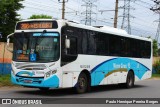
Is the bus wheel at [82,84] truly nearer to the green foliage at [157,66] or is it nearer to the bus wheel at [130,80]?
the bus wheel at [130,80]

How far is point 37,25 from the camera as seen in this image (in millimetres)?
16375

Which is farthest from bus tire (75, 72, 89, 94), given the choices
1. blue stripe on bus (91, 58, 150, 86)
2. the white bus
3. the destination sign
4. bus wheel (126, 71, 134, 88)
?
bus wheel (126, 71, 134, 88)

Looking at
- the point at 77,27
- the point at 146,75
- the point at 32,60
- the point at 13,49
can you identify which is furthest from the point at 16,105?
the point at 146,75

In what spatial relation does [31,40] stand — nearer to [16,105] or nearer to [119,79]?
[16,105]

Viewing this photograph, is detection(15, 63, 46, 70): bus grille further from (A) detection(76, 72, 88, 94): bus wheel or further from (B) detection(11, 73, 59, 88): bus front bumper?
(A) detection(76, 72, 88, 94): bus wheel

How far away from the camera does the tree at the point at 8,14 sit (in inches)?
1713

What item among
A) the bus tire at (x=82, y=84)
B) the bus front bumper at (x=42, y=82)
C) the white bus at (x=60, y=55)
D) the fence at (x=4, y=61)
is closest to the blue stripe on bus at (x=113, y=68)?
the white bus at (x=60, y=55)

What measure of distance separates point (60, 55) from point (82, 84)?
234cm

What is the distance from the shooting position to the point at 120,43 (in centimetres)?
2109

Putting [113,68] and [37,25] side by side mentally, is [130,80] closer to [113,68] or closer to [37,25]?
[113,68]

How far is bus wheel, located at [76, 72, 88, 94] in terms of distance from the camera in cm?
1717

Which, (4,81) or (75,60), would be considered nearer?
(75,60)

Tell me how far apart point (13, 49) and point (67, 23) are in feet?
8.53

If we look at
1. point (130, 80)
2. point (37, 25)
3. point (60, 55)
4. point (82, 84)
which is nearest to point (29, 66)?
point (60, 55)
